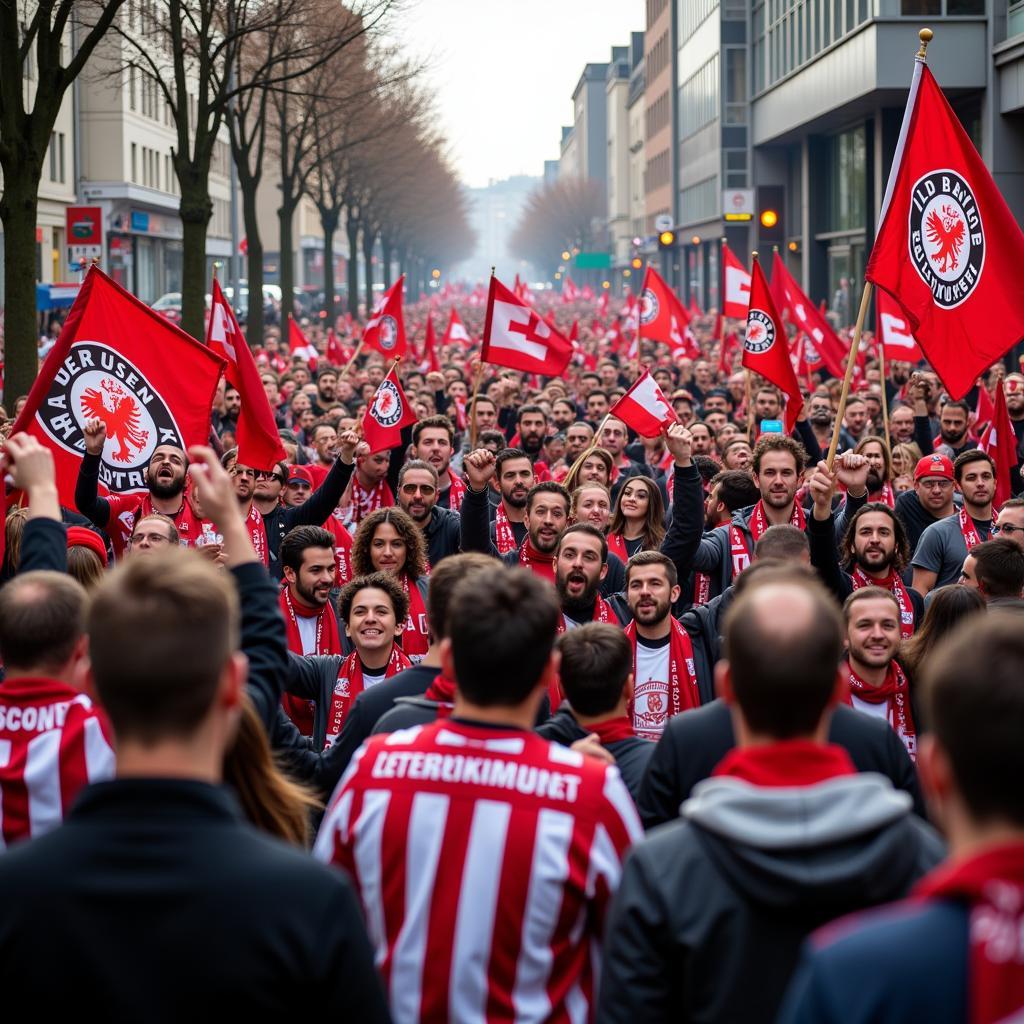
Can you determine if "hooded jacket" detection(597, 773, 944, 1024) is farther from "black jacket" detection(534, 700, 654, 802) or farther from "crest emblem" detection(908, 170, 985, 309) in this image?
"crest emblem" detection(908, 170, 985, 309)

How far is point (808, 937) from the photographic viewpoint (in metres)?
2.92

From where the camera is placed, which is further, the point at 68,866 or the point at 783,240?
the point at 783,240

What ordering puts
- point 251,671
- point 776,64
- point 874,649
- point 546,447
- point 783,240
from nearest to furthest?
Answer: point 251,671 → point 874,649 → point 546,447 → point 776,64 → point 783,240

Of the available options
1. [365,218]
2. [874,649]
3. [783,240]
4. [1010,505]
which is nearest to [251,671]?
[874,649]

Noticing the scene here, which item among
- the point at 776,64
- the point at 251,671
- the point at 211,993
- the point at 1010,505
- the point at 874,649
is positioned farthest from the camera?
the point at 776,64

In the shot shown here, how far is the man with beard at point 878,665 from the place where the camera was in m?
6.17

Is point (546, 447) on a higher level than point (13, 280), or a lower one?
lower

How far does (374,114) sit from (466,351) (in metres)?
19.3

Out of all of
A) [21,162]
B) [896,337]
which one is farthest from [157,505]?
[896,337]

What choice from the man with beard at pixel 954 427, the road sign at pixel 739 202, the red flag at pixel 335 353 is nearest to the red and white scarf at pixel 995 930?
the man with beard at pixel 954 427

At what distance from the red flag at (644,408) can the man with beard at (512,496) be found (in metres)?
1.87

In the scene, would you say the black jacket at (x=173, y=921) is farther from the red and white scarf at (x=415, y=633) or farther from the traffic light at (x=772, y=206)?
the traffic light at (x=772, y=206)

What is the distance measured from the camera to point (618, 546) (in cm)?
949

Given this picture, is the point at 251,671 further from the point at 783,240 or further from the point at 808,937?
the point at 783,240
